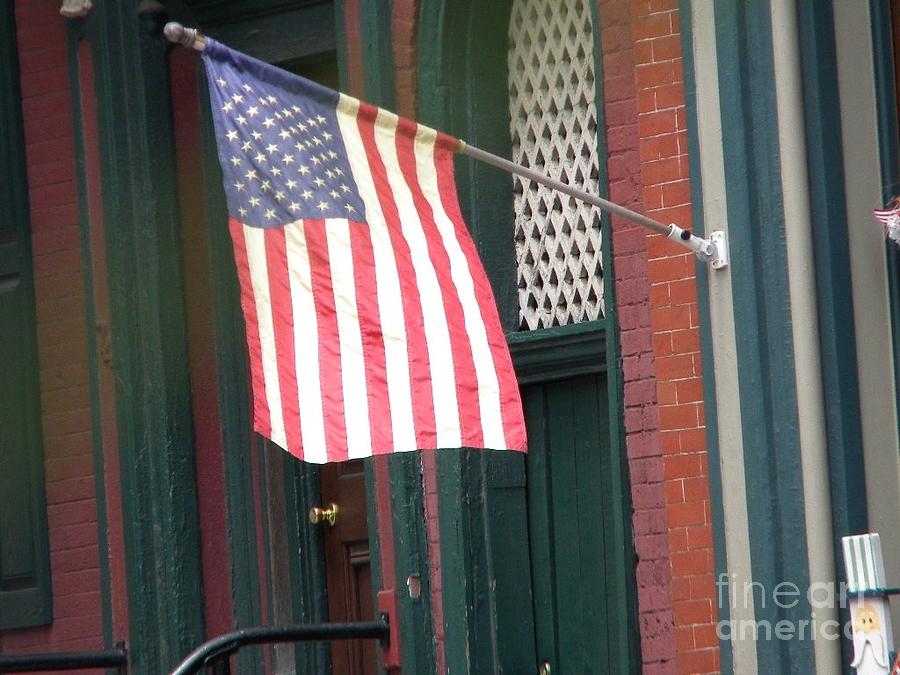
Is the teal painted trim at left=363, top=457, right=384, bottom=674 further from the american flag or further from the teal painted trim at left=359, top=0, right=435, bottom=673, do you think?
the american flag

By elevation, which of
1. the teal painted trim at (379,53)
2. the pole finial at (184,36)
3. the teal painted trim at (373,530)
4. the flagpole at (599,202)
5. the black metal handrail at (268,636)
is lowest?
the black metal handrail at (268,636)

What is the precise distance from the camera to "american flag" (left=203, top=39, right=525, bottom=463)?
7.20 m

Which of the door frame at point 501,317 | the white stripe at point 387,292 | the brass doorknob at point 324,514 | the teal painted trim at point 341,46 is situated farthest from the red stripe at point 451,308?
the brass doorknob at point 324,514

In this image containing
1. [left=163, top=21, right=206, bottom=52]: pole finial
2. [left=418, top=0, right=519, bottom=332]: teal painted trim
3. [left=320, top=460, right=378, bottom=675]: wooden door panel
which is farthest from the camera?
[left=320, top=460, right=378, bottom=675]: wooden door panel

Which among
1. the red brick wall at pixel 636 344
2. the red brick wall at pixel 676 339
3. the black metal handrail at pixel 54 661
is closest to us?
the red brick wall at pixel 676 339

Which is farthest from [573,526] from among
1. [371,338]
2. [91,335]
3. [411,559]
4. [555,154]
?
[91,335]

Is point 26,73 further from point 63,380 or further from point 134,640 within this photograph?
point 134,640

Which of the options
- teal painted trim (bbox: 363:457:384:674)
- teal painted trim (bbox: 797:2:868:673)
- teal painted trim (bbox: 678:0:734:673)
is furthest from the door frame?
teal painted trim (bbox: 797:2:868:673)

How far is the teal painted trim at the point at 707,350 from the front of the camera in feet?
26.1

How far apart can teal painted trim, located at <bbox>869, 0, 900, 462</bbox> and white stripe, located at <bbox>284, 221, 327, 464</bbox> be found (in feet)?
7.36

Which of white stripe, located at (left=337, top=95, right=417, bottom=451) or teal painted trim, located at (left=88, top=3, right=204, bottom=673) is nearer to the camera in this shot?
white stripe, located at (left=337, top=95, right=417, bottom=451)

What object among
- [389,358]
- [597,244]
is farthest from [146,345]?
[389,358]

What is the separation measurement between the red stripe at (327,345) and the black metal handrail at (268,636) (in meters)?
1.12

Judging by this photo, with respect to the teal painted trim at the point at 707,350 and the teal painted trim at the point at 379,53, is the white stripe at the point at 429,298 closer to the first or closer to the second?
the teal painted trim at the point at 707,350
